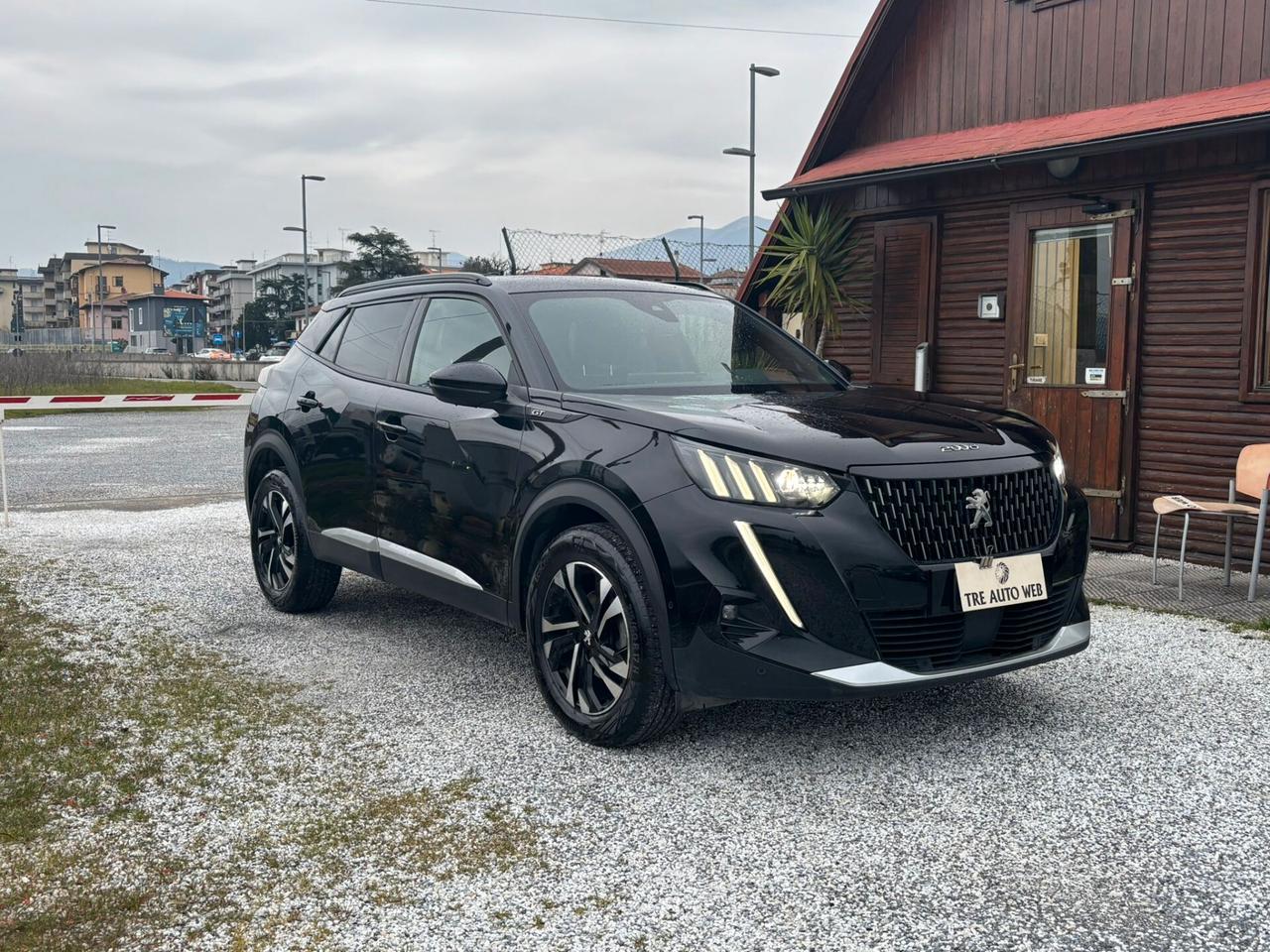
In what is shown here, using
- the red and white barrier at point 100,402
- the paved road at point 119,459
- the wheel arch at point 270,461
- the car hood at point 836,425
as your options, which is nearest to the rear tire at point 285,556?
the wheel arch at point 270,461

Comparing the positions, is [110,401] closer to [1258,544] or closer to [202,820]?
[202,820]

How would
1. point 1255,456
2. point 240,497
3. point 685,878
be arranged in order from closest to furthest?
1. point 685,878
2. point 1255,456
3. point 240,497

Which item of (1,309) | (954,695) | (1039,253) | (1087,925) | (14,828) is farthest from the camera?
(1,309)

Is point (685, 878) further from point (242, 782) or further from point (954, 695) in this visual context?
point (954, 695)

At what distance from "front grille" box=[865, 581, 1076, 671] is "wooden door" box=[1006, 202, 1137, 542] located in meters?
4.96

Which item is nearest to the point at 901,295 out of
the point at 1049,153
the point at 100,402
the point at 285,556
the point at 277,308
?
the point at 1049,153

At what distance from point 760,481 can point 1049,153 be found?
5732 millimetres

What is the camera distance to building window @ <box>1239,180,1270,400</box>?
25.8ft

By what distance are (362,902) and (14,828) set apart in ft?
4.11

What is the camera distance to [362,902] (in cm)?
305

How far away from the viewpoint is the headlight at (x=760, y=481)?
12.1ft

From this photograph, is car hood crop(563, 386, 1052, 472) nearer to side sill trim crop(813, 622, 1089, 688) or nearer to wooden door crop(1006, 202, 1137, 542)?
side sill trim crop(813, 622, 1089, 688)

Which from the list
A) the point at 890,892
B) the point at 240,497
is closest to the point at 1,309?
the point at 240,497

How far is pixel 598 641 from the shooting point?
13.5ft
